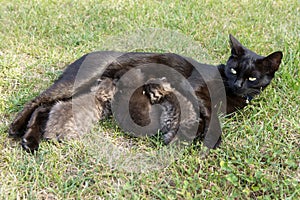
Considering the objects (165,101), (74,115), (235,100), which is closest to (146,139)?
(165,101)

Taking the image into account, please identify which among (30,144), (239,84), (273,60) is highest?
(273,60)

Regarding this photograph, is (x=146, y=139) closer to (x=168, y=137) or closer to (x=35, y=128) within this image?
(x=168, y=137)

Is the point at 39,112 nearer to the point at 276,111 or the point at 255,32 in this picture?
the point at 276,111

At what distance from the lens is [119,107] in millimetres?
2553

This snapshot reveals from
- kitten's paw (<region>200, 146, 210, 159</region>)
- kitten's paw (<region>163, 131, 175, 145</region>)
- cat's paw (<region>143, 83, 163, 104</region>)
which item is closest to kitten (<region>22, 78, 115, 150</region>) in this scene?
cat's paw (<region>143, 83, 163, 104</region>)

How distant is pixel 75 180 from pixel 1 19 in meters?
2.71

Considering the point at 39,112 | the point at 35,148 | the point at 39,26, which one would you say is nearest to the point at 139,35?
the point at 39,26

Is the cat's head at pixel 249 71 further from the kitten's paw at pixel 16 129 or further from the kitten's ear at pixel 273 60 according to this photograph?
the kitten's paw at pixel 16 129

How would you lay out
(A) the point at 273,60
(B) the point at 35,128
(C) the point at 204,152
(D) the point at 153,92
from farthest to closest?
(D) the point at 153,92
(A) the point at 273,60
(B) the point at 35,128
(C) the point at 204,152

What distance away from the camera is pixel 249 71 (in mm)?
2428

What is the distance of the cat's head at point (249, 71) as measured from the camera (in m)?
2.43

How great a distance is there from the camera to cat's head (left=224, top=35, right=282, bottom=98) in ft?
7.97

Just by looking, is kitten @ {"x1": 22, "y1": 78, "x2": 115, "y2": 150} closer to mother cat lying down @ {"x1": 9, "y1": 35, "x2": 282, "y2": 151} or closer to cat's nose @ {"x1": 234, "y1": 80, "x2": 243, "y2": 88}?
mother cat lying down @ {"x1": 9, "y1": 35, "x2": 282, "y2": 151}

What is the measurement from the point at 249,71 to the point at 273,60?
19 centimetres
